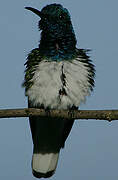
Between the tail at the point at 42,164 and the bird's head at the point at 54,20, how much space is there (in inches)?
91.2

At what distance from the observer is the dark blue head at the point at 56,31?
6.68m

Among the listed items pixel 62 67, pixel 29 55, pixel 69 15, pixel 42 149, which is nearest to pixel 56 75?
pixel 62 67

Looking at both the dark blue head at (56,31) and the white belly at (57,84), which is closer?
the white belly at (57,84)

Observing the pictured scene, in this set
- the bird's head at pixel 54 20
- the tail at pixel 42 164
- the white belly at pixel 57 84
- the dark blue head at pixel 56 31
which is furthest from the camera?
the tail at pixel 42 164

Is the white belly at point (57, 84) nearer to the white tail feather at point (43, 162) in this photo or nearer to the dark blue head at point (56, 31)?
the dark blue head at point (56, 31)

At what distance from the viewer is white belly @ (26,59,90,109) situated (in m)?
6.25

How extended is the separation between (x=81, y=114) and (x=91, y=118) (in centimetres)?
26

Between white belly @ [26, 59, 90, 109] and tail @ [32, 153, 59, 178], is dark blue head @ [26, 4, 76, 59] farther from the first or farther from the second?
tail @ [32, 153, 59, 178]

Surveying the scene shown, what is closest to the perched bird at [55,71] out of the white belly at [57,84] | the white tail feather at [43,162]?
the white belly at [57,84]

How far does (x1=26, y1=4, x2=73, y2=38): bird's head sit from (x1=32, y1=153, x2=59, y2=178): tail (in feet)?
7.60

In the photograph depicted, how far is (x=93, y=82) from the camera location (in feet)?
22.4

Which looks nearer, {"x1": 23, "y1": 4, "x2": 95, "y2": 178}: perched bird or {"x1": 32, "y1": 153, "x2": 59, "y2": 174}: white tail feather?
{"x1": 23, "y1": 4, "x2": 95, "y2": 178}: perched bird

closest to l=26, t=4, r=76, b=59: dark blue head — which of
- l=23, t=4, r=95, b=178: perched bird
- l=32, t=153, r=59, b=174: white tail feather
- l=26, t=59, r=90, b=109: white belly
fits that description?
l=23, t=4, r=95, b=178: perched bird

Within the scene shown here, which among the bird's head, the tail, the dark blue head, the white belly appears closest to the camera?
the white belly
